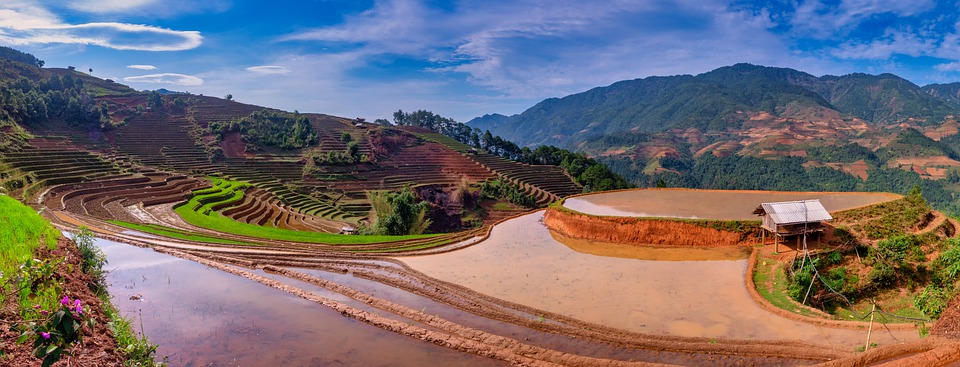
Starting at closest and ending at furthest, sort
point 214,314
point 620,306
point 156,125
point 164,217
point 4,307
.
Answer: point 4,307 < point 214,314 < point 620,306 < point 164,217 < point 156,125

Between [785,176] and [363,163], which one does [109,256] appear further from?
[785,176]

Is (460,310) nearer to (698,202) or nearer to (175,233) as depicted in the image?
(175,233)

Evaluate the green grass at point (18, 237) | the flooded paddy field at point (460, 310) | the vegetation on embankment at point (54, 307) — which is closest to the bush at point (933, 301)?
the flooded paddy field at point (460, 310)

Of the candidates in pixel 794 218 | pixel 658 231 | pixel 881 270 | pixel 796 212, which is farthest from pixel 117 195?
pixel 881 270

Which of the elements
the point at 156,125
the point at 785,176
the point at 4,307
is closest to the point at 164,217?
the point at 4,307

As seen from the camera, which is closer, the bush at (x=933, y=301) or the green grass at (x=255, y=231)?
the bush at (x=933, y=301)

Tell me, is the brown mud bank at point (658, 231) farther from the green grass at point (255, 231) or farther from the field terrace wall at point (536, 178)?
the field terrace wall at point (536, 178)

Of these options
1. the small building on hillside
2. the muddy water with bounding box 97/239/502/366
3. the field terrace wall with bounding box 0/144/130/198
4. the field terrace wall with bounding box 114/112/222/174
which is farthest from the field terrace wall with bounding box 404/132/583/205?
the muddy water with bounding box 97/239/502/366
